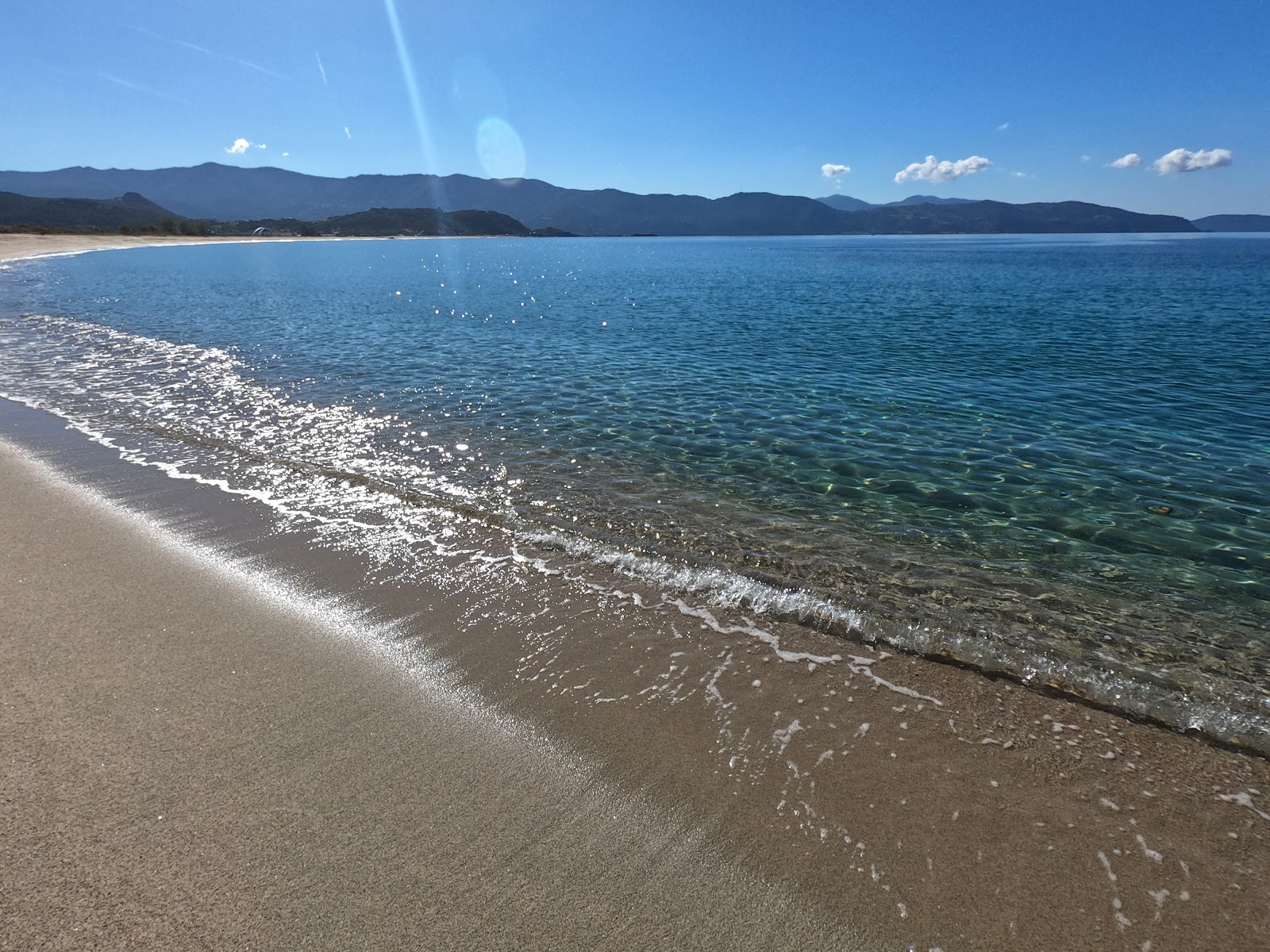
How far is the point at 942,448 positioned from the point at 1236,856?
33.8 ft

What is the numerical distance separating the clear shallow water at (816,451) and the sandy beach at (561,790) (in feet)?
4.42

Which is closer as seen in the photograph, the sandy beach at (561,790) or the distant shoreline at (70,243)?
the sandy beach at (561,790)

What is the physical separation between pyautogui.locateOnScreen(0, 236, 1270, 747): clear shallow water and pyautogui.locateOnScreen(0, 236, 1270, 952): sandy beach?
4.42 ft

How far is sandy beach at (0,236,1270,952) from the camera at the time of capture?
3.77 m

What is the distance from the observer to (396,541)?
911 centimetres

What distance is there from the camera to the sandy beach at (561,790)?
148 inches

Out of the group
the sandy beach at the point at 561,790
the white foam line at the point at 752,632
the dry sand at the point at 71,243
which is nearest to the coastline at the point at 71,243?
the dry sand at the point at 71,243

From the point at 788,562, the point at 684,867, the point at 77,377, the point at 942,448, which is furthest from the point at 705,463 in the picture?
the point at 77,377

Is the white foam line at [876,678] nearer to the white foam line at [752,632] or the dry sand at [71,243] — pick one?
the white foam line at [752,632]

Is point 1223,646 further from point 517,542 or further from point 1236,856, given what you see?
point 517,542

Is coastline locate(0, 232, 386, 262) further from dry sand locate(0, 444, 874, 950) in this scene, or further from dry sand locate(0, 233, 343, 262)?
dry sand locate(0, 444, 874, 950)


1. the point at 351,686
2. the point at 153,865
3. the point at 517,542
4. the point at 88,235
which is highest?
the point at 153,865

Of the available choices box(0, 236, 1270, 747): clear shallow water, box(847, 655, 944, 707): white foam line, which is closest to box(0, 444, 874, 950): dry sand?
box(847, 655, 944, 707): white foam line

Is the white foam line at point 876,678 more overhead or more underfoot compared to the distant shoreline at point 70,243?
more overhead
